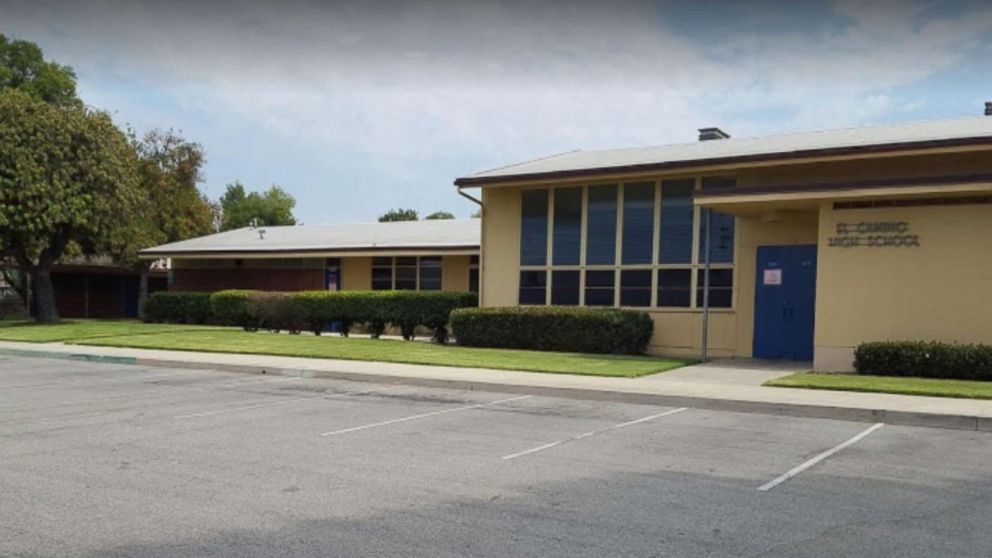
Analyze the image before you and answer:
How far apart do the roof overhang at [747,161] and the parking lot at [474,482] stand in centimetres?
758

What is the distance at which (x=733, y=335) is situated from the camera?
62.5ft

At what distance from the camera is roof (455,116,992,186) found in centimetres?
1655

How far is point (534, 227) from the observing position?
22.5 metres

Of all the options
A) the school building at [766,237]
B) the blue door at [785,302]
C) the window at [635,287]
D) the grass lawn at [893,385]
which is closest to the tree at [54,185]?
the school building at [766,237]

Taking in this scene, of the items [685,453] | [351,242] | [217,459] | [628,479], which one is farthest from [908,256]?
[351,242]

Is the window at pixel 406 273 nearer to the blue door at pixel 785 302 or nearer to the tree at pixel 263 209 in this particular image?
the blue door at pixel 785 302

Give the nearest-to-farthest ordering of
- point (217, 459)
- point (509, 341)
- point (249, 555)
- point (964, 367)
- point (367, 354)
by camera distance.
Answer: point (249, 555) → point (217, 459) → point (964, 367) → point (367, 354) → point (509, 341)

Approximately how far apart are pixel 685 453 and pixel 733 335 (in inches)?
432

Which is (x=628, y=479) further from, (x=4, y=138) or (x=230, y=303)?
(x=4, y=138)

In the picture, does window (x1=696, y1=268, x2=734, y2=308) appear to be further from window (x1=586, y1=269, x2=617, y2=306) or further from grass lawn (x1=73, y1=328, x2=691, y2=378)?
window (x1=586, y1=269, x2=617, y2=306)

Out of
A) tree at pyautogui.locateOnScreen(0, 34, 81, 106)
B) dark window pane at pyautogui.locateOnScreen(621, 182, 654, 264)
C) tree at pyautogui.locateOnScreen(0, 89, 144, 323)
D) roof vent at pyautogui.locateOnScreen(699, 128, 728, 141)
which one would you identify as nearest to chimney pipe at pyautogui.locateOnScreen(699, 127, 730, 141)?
roof vent at pyautogui.locateOnScreen(699, 128, 728, 141)

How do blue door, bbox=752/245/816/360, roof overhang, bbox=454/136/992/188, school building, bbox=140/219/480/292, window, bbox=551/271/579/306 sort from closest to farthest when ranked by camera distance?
roof overhang, bbox=454/136/992/188 → blue door, bbox=752/245/816/360 → window, bbox=551/271/579/306 → school building, bbox=140/219/480/292

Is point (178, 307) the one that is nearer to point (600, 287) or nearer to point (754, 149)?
point (600, 287)

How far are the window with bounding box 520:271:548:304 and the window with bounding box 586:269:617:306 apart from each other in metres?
1.27
